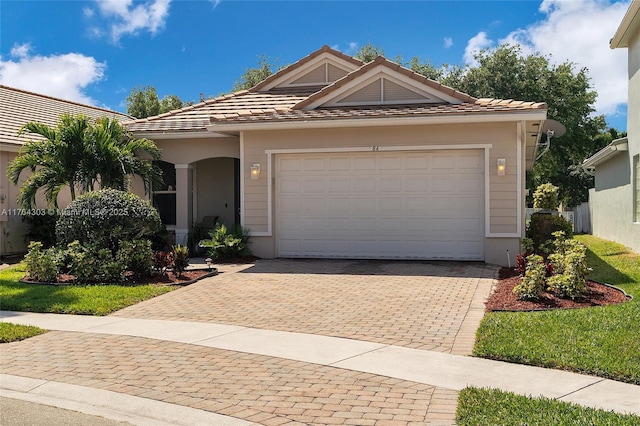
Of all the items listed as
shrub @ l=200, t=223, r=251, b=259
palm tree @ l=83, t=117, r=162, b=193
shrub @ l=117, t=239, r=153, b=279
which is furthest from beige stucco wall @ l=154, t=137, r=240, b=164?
shrub @ l=117, t=239, r=153, b=279

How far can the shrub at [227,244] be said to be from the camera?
50.6ft

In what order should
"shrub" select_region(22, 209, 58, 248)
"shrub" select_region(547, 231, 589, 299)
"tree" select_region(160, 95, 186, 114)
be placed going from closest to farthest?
"shrub" select_region(547, 231, 589, 299), "shrub" select_region(22, 209, 58, 248), "tree" select_region(160, 95, 186, 114)

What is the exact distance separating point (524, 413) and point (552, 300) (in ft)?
16.8

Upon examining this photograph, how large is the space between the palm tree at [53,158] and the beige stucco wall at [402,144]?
4.04 m

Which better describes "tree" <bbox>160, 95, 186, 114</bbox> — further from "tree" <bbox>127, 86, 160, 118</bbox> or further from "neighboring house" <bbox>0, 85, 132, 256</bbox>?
"neighboring house" <bbox>0, 85, 132, 256</bbox>

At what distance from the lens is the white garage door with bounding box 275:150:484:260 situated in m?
14.8

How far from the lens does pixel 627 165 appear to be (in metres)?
19.1

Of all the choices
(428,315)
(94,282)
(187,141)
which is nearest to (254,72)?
(187,141)

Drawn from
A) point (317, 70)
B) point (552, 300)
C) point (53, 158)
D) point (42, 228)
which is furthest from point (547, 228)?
point (42, 228)

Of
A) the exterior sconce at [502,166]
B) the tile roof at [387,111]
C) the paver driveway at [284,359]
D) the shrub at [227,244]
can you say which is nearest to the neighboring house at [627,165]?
the tile roof at [387,111]

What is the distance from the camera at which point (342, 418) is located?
515cm

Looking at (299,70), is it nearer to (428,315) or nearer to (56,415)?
(428,315)

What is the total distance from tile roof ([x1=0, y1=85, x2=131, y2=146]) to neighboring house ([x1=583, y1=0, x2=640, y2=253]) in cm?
1705

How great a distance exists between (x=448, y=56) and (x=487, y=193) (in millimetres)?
24085
